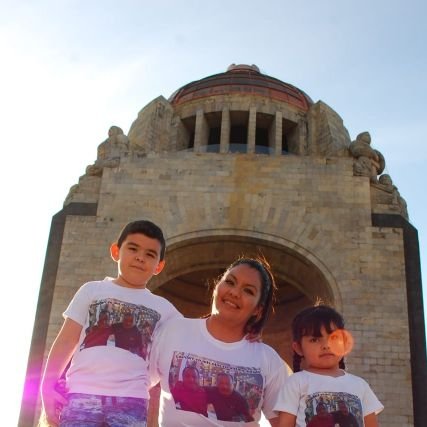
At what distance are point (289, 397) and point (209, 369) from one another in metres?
0.52

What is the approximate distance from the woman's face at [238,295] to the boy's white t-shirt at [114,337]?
1.06 ft

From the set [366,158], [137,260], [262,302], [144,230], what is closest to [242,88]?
[366,158]

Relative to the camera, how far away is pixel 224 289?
3822 millimetres

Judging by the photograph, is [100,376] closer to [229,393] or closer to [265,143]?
[229,393]

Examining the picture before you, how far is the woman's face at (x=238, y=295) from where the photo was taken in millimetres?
3789

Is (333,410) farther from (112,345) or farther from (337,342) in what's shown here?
Result: (112,345)

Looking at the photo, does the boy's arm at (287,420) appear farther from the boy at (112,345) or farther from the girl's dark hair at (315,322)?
the boy at (112,345)

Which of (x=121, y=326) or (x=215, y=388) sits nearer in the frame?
(x=215, y=388)

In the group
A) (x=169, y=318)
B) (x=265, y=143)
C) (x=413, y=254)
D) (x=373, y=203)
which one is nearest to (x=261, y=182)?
(x=373, y=203)

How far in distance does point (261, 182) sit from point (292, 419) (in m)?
10.7

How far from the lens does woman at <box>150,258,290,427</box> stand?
11.6ft

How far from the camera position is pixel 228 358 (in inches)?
143

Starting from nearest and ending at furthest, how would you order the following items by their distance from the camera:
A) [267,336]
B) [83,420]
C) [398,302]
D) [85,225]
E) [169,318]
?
[83,420] → [169,318] → [398,302] → [85,225] → [267,336]

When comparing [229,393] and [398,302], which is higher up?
[398,302]
